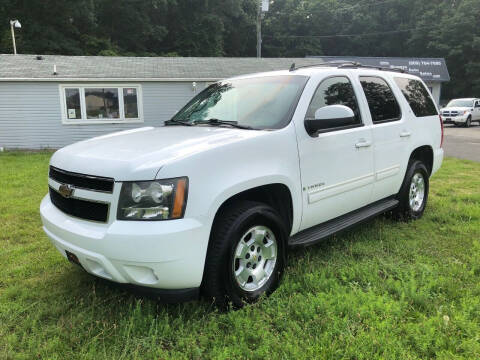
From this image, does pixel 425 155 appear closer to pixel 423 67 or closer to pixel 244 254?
pixel 244 254

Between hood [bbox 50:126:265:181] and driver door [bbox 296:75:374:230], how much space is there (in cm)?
60

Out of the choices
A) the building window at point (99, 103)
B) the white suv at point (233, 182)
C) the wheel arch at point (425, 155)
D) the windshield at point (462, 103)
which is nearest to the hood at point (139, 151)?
the white suv at point (233, 182)

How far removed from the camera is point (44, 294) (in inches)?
126

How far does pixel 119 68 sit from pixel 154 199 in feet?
49.7

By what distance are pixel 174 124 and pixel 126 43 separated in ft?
128

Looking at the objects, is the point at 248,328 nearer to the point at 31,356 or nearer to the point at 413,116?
the point at 31,356

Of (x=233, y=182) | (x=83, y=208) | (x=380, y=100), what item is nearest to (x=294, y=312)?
(x=233, y=182)

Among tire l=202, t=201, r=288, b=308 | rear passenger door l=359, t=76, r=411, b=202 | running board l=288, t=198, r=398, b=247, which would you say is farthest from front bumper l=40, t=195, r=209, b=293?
rear passenger door l=359, t=76, r=411, b=202

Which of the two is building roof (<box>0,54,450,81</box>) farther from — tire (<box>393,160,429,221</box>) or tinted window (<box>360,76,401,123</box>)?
tinted window (<box>360,76,401,123</box>)

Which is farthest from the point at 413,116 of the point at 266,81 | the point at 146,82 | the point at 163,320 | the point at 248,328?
the point at 146,82

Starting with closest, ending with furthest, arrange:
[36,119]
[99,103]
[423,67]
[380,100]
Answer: [380,100] → [36,119] → [99,103] → [423,67]

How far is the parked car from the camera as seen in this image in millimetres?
22984

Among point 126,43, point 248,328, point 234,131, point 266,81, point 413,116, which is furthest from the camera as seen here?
point 126,43

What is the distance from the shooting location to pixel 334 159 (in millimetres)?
3531
